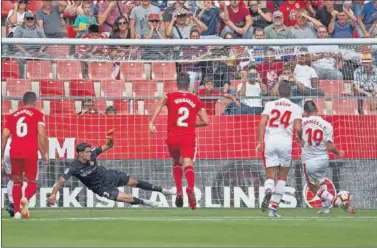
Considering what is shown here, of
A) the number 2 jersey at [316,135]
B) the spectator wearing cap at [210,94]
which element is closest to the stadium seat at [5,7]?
the spectator wearing cap at [210,94]

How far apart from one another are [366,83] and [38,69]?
18.3ft

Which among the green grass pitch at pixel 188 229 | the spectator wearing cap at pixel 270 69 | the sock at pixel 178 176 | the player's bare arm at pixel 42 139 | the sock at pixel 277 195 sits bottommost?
the green grass pitch at pixel 188 229

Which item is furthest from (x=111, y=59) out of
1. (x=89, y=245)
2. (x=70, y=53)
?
(x=89, y=245)

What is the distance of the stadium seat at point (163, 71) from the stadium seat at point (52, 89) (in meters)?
1.63

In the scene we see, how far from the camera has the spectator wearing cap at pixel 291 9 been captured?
26.3 metres

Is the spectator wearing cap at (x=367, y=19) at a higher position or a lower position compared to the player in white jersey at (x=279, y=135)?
higher

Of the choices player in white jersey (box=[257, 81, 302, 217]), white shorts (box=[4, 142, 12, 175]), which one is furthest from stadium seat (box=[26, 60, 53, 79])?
player in white jersey (box=[257, 81, 302, 217])

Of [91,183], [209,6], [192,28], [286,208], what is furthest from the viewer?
[209,6]

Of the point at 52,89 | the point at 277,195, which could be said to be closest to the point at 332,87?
the point at 277,195

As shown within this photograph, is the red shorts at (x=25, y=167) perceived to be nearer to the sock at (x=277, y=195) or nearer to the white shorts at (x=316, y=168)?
the sock at (x=277, y=195)

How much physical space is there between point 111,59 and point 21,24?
3388mm

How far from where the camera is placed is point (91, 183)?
19469 mm

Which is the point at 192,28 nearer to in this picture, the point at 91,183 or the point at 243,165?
the point at 243,165

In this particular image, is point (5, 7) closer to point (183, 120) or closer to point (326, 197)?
point (183, 120)
